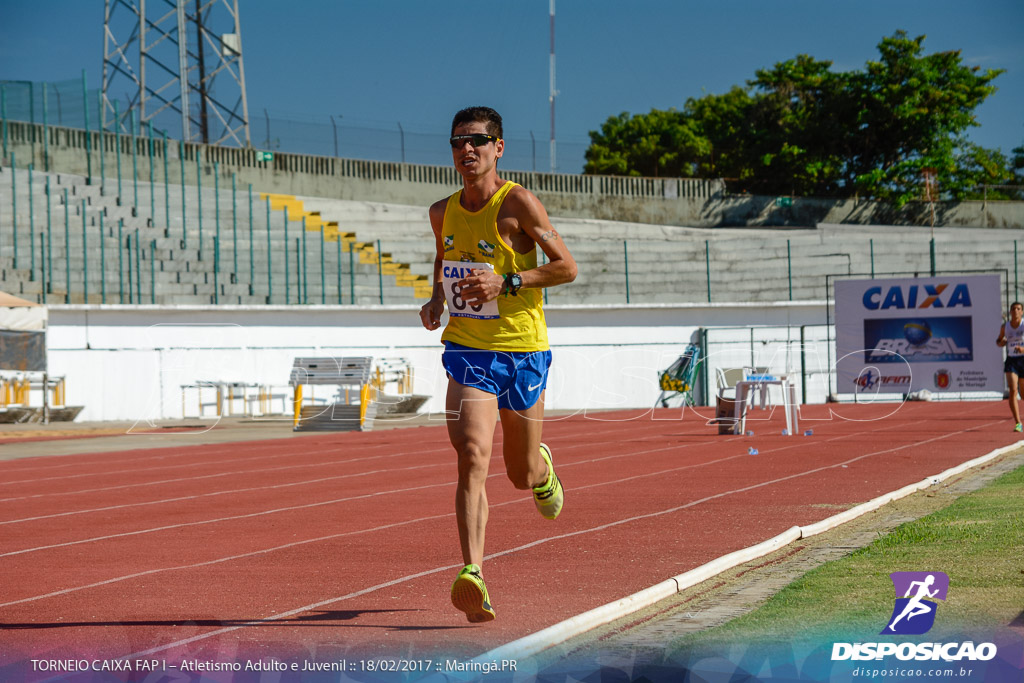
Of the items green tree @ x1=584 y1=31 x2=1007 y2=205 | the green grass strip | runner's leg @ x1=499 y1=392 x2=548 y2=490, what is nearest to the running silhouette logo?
the green grass strip

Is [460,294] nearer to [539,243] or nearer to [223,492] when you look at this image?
[539,243]

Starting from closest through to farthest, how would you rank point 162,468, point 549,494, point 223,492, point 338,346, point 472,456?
1. point 472,456
2. point 549,494
3. point 223,492
4. point 162,468
5. point 338,346

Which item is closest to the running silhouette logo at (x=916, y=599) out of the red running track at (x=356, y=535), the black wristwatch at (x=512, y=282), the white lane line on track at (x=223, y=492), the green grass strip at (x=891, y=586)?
the green grass strip at (x=891, y=586)

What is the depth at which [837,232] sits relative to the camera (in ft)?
139

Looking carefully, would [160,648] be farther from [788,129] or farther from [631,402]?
[788,129]

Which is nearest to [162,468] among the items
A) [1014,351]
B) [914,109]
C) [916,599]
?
[916,599]

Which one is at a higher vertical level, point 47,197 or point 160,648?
point 47,197

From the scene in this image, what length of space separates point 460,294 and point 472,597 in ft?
4.27

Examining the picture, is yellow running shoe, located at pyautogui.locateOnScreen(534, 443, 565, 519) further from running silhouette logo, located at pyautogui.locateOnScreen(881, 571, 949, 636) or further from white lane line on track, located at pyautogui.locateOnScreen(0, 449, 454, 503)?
white lane line on track, located at pyautogui.locateOnScreen(0, 449, 454, 503)

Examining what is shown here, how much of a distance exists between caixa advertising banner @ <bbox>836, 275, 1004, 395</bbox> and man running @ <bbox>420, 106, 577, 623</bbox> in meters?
17.7

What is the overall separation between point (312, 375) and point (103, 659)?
65.8 feet

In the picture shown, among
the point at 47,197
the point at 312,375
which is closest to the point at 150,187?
the point at 47,197

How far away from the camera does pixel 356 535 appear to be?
7914mm

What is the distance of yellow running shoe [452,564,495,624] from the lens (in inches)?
182
